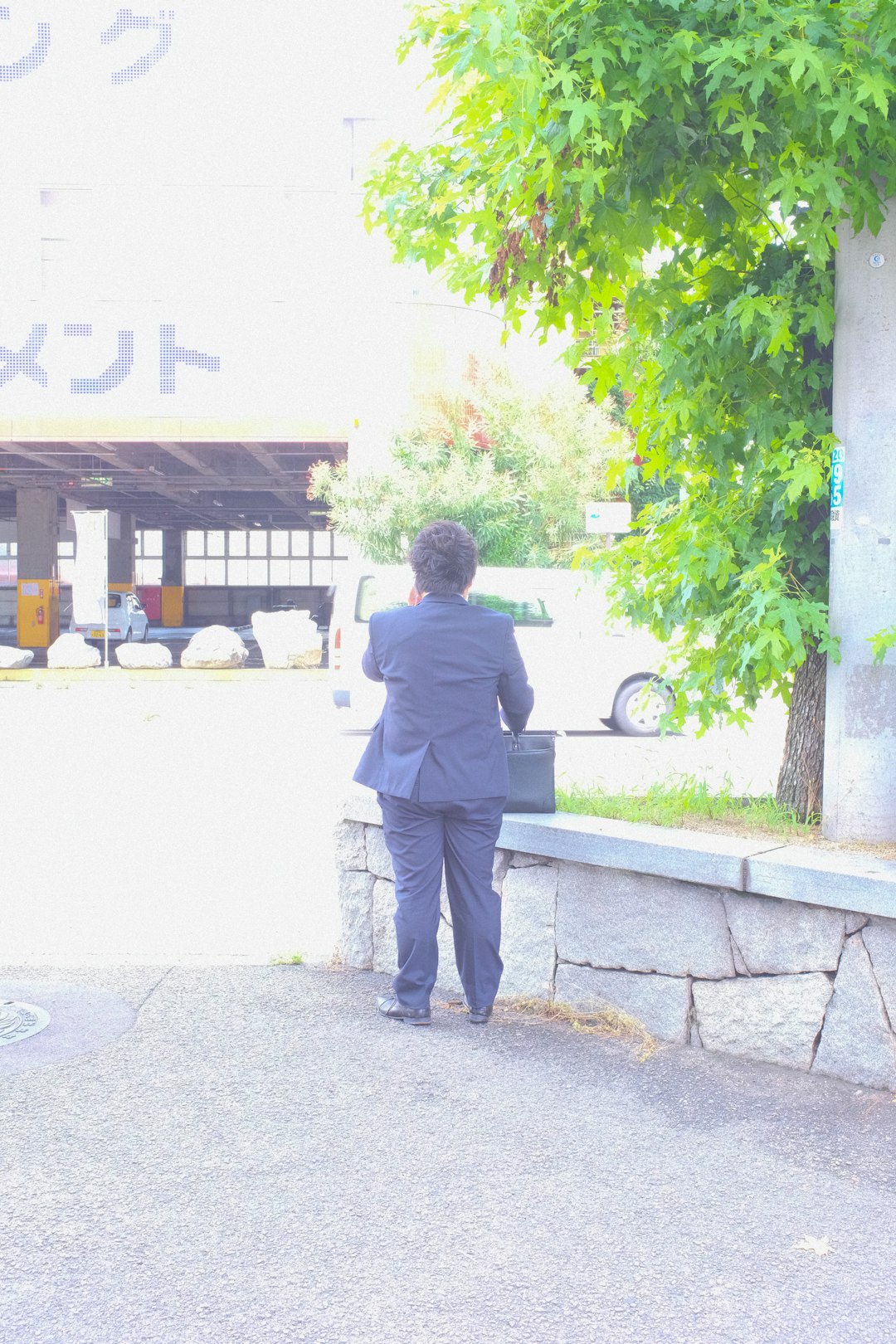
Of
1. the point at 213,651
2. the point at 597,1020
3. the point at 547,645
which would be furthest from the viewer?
the point at 213,651

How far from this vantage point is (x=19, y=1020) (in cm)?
452

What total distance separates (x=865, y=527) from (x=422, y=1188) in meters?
2.51

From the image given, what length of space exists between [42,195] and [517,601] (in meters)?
13.9

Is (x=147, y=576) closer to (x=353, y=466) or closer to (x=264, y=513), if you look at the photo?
(x=264, y=513)

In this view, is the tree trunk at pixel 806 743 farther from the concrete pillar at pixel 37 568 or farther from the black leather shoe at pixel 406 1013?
the concrete pillar at pixel 37 568

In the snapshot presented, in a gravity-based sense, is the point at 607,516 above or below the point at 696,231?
below

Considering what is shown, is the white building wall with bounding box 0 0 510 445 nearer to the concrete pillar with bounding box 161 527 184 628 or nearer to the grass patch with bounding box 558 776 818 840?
the grass patch with bounding box 558 776 818 840

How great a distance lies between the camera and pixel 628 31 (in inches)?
147

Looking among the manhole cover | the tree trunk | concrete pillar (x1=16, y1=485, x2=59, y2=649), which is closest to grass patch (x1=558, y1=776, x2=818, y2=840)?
→ the tree trunk

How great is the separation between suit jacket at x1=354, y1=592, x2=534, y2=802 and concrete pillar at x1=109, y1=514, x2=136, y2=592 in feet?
131

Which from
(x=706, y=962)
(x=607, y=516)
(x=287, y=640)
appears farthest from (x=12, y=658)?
(x=706, y=962)

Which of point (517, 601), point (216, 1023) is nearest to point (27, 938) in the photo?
point (216, 1023)

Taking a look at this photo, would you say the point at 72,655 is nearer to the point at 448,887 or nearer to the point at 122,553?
the point at 448,887

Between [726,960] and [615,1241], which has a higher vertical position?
[726,960]
